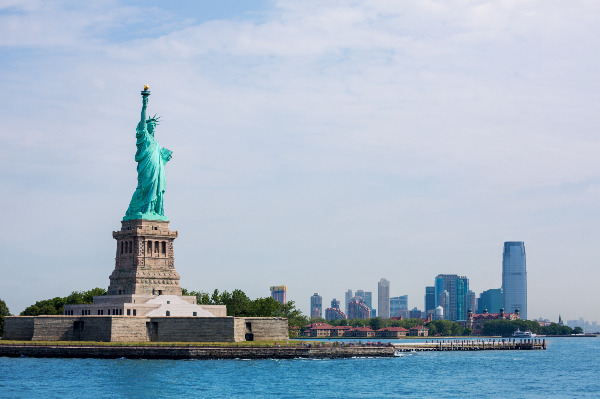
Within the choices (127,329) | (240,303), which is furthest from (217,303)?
(127,329)

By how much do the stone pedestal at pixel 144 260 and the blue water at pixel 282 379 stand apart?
1540cm

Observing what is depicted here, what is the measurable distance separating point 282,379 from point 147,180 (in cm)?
3835

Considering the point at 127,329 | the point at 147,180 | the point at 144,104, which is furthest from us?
the point at 144,104

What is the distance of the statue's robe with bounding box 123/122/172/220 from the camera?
366 feet

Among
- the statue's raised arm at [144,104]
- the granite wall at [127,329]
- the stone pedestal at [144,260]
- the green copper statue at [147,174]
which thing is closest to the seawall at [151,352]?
the granite wall at [127,329]

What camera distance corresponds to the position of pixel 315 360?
104562 millimetres

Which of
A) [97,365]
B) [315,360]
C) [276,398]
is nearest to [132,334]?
[97,365]

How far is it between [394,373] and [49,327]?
124 ft

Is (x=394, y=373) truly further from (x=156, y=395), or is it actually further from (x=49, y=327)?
(x=49, y=327)

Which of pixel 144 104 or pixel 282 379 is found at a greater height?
pixel 144 104

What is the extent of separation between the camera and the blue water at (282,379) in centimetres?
7238

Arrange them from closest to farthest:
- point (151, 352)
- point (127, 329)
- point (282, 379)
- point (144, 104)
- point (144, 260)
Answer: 1. point (282, 379)
2. point (151, 352)
3. point (127, 329)
4. point (144, 260)
5. point (144, 104)

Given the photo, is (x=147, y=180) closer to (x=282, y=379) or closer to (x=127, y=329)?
(x=127, y=329)

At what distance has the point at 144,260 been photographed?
357ft
